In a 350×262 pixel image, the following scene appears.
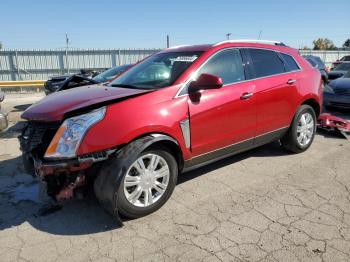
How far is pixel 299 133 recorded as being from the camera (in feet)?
17.2

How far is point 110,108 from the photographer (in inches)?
125

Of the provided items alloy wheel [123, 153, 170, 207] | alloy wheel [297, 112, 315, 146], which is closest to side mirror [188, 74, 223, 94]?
alloy wheel [123, 153, 170, 207]

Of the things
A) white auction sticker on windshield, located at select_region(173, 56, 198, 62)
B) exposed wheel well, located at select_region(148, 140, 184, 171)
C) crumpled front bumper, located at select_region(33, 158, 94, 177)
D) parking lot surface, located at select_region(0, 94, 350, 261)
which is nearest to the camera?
parking lot surface, located at select_region(0, 94, 350, 261)

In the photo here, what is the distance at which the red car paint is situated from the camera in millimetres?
3152

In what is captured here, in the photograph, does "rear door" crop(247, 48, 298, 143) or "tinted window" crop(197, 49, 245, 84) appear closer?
"tinted window" crop(197, 49, 245, 84)

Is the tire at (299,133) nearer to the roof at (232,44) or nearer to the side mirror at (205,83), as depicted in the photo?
the roof at (232,44)

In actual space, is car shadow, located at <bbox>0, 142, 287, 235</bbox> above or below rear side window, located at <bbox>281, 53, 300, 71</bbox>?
below

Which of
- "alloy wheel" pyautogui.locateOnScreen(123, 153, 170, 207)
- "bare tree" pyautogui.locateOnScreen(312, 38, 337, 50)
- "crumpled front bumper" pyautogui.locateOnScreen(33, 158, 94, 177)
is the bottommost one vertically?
"alloy wheel" pyautogui.locateOnScreen(123, 153, 170, 207)

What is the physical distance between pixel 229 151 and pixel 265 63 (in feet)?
4.70

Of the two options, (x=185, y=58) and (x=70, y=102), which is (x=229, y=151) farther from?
(x=70, y=102)

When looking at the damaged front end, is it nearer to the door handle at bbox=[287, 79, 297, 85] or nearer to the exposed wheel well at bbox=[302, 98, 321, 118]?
the door handle at bbox=[287, 79, 297, 85]

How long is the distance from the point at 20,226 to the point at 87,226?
0.69m

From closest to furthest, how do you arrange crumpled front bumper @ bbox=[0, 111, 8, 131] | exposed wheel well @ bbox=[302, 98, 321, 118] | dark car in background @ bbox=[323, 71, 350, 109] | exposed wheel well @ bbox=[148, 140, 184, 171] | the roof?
exposed wheel well @ bbox=[148, 140, 184, 171] < the roof < exposed wheel well @ bbox=[302, 98, 321, 118] < crumpled front bumper @ bbox=[0, 111, 8, 131] < dark car in background @ bbox=[323, 71, 350, 109]

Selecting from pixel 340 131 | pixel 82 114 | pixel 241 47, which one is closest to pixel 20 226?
pixel 82 114
